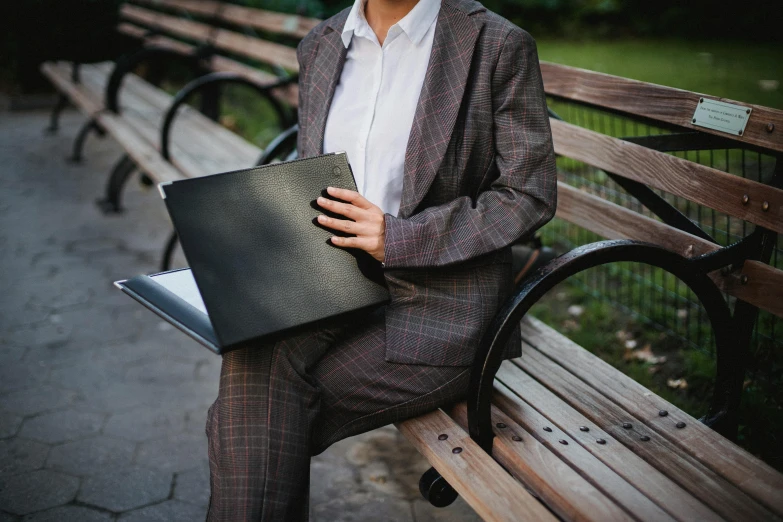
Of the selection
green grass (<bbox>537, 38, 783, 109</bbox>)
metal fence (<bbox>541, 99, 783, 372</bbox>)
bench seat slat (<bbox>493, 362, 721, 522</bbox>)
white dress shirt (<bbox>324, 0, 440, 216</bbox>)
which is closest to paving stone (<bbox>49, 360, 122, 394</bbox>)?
white dress shirt (<bbox>324, 0, 440, 216</bbox>)

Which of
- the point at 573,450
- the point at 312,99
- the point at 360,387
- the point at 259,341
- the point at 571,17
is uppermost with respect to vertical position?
the point at 312,99

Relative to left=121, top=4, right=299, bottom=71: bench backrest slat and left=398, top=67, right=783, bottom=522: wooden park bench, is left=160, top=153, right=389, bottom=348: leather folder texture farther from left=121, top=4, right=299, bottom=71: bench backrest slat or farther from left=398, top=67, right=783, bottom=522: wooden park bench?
left=121, top=4, right=299, bottom=71: bench backrest slat

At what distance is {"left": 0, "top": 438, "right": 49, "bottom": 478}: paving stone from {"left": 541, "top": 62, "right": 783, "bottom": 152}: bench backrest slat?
227 centimetres

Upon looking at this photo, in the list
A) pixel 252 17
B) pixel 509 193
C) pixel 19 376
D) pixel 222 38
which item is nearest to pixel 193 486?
pixel 19 376

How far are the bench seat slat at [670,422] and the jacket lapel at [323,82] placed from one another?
90 cm

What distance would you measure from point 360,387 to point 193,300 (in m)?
0.45

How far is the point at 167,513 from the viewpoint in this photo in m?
2.35

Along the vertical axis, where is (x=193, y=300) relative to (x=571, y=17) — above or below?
above

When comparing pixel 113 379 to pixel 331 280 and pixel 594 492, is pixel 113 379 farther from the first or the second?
pixel 594 492

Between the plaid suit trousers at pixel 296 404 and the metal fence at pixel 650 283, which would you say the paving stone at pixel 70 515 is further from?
the metal fence at pixel 650 283

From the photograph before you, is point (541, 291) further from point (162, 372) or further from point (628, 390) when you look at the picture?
point (162, 372)

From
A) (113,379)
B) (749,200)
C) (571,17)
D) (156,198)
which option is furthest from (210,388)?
(571,17)

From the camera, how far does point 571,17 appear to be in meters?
12.6

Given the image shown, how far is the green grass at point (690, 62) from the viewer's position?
6723 millimetres
